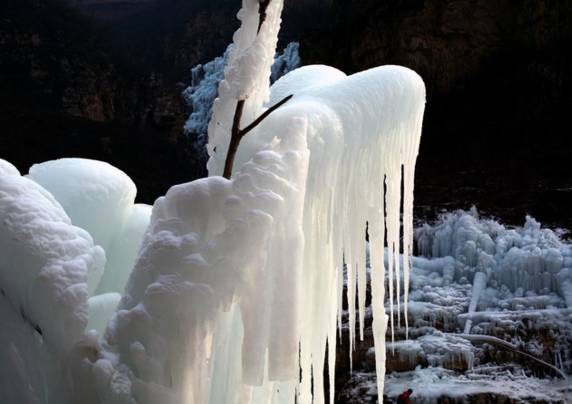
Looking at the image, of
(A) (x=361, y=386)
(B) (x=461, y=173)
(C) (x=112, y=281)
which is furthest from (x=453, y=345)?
(B) (x=461, y=173)

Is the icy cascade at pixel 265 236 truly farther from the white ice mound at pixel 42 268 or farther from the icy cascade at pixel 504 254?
the icy cascade at pixel 504 254

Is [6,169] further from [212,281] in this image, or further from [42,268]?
[212,281]

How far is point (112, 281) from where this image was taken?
186cm

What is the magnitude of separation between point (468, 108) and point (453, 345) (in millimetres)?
14272

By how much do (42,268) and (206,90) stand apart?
23238 mm

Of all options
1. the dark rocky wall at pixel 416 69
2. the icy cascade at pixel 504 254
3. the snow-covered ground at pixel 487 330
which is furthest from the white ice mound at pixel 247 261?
the dark rocky wall at pixel 416 69

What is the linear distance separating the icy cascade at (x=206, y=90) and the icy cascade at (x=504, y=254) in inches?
448

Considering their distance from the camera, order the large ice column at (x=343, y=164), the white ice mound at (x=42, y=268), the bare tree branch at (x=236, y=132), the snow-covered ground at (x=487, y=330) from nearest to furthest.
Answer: the white ice mound at (x=42, y=268) < the bare tree branch at (x=236, y=132) < the large ice column at (x=343, y=164) < the snow-covered ground at (x=487, y=330)

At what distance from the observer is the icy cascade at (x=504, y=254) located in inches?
356

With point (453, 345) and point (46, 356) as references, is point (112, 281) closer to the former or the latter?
point (46, 356)

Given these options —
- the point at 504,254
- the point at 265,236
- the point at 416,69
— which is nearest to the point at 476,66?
the point at 416,69

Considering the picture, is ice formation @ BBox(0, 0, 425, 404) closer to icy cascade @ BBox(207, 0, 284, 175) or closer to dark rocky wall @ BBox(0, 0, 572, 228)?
icy cascade @ BBox(207, 0, 284, 175)

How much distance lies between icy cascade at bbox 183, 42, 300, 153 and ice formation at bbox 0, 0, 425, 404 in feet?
62.0

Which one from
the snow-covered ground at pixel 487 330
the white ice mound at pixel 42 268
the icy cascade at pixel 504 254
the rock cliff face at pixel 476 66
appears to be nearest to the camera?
the white ice mound at pixel 42 268
